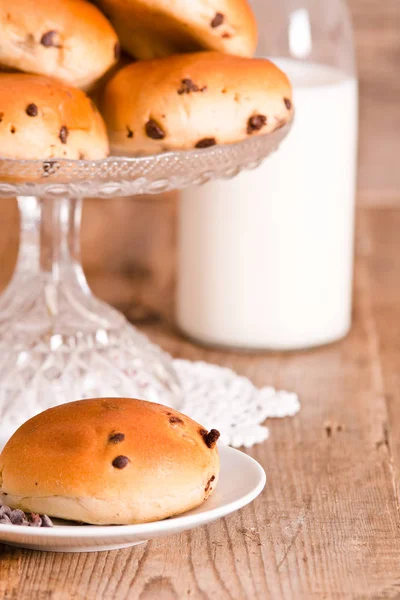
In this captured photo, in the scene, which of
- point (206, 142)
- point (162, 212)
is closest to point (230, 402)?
point (206, 142)

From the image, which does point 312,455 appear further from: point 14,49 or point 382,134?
point 382,134

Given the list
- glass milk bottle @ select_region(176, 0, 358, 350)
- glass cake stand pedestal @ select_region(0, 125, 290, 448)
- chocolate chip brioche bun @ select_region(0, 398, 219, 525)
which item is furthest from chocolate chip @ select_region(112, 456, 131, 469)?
glass milk bottle @ select_region(176, 0, 358, 350)

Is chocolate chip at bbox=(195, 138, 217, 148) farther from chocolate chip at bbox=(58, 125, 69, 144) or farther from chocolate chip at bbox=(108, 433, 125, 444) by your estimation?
chocolate chip at bbox=(108, 433, 125, 444)

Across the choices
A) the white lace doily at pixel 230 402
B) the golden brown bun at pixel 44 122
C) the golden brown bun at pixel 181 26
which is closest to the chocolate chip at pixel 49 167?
the golden brown bun at pixel 44 122

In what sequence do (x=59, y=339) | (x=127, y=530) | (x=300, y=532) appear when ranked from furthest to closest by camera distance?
(x=59, y=339), (x=300, y=532), (x=127, y=530)

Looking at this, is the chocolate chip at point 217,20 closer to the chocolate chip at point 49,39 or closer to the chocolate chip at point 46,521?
the chocolate chip at point 49,39

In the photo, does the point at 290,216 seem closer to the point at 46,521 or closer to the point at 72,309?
the point at 72,309
